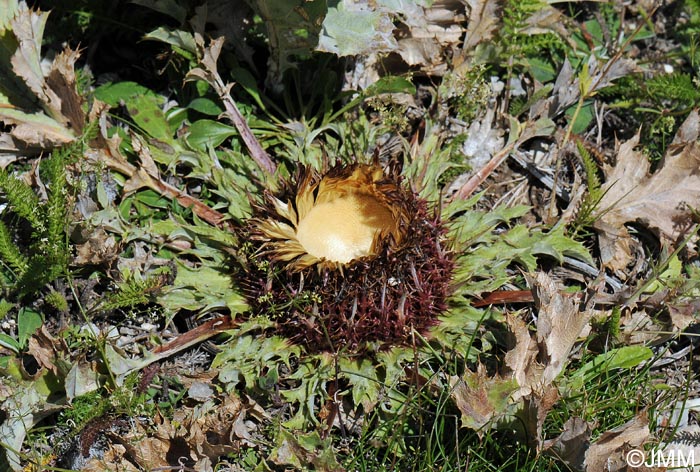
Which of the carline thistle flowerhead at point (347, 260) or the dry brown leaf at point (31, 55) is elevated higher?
the dry brown leaf at point (31, 55)

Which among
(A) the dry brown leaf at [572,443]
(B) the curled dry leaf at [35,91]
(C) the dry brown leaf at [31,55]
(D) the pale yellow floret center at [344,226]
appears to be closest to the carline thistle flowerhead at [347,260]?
(D) the pale yellow floret center at [344,226]

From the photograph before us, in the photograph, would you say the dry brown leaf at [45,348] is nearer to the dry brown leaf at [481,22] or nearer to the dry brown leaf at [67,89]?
the dry brown leaf at [67,89]

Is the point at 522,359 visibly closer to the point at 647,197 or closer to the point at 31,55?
the point at 647,197

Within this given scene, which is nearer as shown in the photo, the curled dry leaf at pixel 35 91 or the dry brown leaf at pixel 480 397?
the dry brown leaf at pixel 480 397

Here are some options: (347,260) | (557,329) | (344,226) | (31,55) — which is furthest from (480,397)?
(31,55)

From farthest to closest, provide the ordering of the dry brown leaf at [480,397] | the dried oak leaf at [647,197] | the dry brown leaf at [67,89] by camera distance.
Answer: the dried oak leaf at [647,197]
the dry brown leaf at [67,89]
the dry brown leaf at [480,397]

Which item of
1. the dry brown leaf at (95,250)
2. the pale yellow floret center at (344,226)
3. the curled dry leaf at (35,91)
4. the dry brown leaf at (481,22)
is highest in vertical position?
the dry brown leaf at (481,22)

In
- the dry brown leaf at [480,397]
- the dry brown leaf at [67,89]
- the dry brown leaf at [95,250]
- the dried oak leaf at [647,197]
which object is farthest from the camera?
the dried oak leaf at [647,197]
